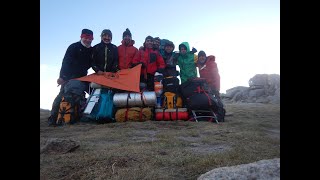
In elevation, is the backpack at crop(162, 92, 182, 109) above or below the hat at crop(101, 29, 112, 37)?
below

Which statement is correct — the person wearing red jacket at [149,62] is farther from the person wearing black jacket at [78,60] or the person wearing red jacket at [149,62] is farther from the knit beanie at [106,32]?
the person wearing black jacket at [78,60]

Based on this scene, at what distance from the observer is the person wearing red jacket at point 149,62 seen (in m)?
11.1

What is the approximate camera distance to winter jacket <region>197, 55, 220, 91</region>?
11.8 meters

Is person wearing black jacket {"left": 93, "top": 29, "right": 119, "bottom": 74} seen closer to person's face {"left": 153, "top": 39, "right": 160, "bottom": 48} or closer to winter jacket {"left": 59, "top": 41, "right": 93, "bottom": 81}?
winter jacket {"left": 59, "top": 41, "right": 93, "bottom": 81}

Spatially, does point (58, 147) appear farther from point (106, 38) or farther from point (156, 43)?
point (156, 43)

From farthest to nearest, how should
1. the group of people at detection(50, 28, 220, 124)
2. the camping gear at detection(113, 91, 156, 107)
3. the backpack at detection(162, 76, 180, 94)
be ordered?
the group of people at detection(50, 28, 220, 124) < the backpack at detection(162, 76, 180, 94) < the camping gear at detection(113, 91, 156, 107)

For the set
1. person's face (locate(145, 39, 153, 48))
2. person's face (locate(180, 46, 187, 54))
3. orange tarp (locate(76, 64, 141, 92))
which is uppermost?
person's face (locate(145, 39, 153, 48))

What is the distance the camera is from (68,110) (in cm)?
960

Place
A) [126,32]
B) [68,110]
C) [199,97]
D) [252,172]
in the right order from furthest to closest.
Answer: [126,32]
[199,97]
[68,110]
[252,172]

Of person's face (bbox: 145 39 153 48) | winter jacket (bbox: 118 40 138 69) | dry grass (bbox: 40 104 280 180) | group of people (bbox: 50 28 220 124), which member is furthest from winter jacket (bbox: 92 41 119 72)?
dry grass (bbox: 40 104 280 180)

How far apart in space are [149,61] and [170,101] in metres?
1.87

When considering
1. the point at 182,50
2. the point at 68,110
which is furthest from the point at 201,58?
the point at 68,110

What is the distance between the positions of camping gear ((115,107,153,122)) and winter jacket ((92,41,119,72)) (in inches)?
79.1
